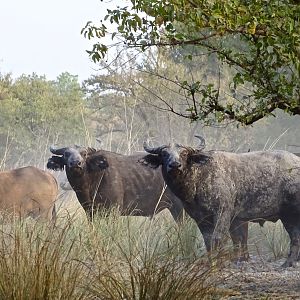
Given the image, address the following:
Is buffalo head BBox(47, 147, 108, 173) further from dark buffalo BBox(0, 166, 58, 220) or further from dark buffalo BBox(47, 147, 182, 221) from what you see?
dark buffalo BBox(0, 166, 58, 220)

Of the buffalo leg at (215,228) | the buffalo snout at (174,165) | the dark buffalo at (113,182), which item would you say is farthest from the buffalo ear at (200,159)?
the dark buffalo at (113,182)

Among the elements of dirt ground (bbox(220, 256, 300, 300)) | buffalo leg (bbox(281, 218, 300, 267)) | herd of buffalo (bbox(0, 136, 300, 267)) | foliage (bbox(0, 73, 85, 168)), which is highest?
foliage (bbox(0, 73, 85, 168))

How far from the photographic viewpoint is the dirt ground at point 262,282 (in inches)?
279

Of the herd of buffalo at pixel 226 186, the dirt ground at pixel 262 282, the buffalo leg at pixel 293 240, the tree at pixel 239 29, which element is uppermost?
the tree at pixel 239 29

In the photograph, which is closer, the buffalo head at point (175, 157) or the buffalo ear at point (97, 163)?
the buffalo head at point (175, 157)

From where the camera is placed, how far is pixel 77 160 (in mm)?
11961

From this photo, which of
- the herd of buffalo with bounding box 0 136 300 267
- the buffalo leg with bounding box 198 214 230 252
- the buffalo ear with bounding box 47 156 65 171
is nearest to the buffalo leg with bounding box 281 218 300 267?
the herd of buffalo with bounding box 0 136 300 267

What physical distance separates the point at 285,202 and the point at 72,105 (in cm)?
2484

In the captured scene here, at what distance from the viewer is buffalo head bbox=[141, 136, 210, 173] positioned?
33.5 ft

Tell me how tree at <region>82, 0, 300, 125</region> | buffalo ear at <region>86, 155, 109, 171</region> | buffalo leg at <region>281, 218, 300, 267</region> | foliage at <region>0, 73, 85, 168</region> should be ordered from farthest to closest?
foliage at <region>0, 73, 85, 168</region>, buffalo ear at <region>86, 155, 109, 171</region>, buffalo leg at <region>281, 218, 300, 267</region>, tree at <region>82, 0, 300, 125</region>

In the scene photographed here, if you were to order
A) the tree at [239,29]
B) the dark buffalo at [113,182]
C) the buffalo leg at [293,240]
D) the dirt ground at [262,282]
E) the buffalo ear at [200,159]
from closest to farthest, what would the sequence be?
the tree at [239,29] → the dirt ground at [262,282] → the buffalo ear at [200,159] → the buffalo leg at [293,240] → the dark buffalo at [113,182]

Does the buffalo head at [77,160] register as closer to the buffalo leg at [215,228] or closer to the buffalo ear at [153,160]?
the buffalo ear at [153,160]

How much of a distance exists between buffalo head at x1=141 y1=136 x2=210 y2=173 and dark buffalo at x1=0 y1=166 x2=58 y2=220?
4.64 meters

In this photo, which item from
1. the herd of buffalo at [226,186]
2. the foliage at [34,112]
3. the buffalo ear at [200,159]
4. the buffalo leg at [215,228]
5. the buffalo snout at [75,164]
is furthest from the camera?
the foliage at [34,112]
